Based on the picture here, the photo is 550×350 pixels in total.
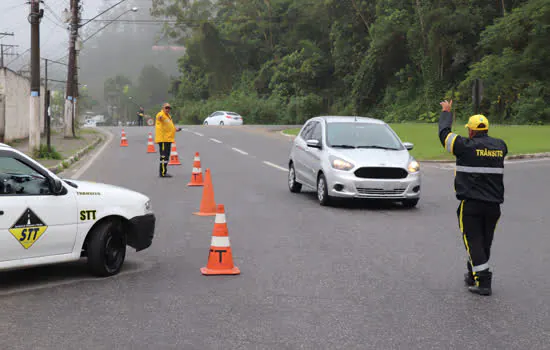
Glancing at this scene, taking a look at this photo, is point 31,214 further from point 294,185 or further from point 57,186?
point 294,185

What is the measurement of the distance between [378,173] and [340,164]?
0.72 meters

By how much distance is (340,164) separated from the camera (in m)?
14.3

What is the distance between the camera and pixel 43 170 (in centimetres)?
761

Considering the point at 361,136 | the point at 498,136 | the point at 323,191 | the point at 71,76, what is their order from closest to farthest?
the point at 323,191 < the point at 361,136 < the point at 498,136 < the point at 71,76

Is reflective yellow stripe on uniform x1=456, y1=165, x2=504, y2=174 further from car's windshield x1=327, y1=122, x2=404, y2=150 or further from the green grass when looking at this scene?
the green grass

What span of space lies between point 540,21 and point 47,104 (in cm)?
3184

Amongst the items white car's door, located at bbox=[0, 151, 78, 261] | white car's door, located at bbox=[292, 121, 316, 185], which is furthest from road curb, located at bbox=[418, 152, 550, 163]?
white car's door, located at bbox=[0, 151, 78, 261]

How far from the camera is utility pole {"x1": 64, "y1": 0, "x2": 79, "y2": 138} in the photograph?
36.4m

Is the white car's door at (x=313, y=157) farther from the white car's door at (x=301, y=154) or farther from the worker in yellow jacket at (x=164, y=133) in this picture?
the worker in yellow jacket at (x=164, y=133)

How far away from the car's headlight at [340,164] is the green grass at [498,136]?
12708mm

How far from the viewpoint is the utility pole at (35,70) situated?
2294 cm

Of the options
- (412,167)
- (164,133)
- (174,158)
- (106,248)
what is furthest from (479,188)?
(174,158)

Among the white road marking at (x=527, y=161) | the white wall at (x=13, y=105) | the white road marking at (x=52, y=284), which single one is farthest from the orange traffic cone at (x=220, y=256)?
the white wall at (x=13, y=105)

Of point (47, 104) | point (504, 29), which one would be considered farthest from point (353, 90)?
point (47, 104)
